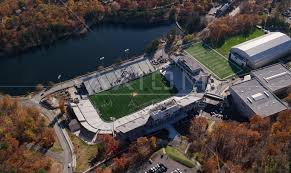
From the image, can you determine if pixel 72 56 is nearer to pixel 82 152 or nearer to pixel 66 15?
pixel 66 15

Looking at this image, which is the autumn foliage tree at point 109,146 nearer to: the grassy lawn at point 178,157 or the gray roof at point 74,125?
the gray roof at point 74,125

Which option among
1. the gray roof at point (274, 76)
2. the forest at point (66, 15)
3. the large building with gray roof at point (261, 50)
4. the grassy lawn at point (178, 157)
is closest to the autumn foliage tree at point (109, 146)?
the grassy lawn at point (178, 157)

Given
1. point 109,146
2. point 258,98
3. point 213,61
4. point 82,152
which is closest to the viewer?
point 109,146

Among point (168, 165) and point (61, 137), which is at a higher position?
point (61, 137)

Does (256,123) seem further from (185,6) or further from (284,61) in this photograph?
(185,6)

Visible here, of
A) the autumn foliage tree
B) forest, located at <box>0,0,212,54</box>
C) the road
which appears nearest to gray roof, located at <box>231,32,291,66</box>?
forest, located at <box>0,0,212,54</box>

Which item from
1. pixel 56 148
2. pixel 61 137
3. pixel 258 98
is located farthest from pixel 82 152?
pixel 258 98
